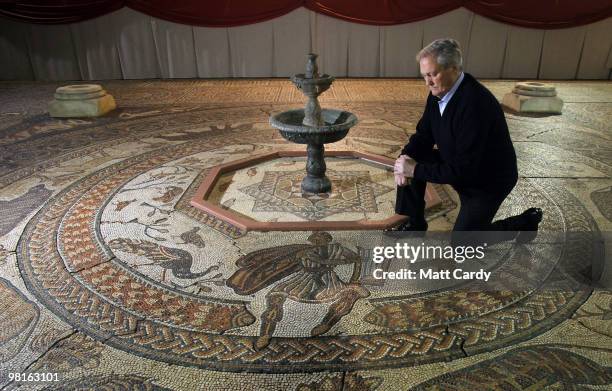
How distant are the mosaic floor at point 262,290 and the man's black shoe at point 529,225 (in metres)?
0.09

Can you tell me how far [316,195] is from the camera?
3.45 metres

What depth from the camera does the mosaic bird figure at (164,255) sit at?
8.04 feet

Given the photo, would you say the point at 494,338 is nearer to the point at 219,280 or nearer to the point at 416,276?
the point at 416,276

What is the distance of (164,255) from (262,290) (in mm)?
720

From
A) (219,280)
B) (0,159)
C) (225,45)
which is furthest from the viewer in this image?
(225,45)

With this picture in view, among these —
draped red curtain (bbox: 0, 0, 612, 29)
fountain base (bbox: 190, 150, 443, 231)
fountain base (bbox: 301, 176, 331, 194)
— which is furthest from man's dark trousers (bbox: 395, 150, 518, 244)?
draped red curtain (bbox: 0, 0, 612, 29)

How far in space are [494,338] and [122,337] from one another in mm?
1667

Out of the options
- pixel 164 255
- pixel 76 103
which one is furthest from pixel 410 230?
pixel 76 103

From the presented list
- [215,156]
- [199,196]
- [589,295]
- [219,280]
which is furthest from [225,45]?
[589,295]

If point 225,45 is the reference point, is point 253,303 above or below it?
below

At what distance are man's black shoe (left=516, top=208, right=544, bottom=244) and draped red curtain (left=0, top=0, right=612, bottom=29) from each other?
21.1 ft

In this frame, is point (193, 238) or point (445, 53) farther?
point (193, 238)

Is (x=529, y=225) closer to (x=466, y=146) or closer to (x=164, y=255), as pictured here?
(x=466, y=146)

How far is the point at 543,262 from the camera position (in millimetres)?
2482
